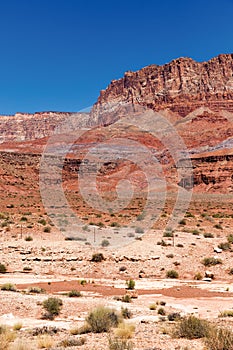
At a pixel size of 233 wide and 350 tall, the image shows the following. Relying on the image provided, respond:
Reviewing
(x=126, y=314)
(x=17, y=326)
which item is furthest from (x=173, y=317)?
(x=17, y=326)

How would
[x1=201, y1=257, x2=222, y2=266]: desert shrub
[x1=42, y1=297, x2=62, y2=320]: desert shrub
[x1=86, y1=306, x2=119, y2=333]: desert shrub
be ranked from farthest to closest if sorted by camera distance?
[x1=201, y1=257, x2=222, y2=266]: desert shrub, [x1=42, y1=297, x2=62, y2=320]: desert shrub, [x1=86, y1=306, x2=119, y2=333]: desert shrub

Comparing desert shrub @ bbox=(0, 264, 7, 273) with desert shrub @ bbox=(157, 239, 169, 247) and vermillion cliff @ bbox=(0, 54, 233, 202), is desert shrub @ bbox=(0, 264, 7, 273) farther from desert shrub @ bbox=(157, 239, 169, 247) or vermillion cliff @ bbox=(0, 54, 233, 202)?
vermillion cliff @ bbox=(0, 54, 233, 202)

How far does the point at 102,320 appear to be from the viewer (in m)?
10.2

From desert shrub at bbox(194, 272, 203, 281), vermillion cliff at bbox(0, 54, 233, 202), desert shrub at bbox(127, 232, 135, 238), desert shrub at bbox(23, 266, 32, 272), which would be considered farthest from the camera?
vermillion cliff at bbox(0, 54, 233, 202)

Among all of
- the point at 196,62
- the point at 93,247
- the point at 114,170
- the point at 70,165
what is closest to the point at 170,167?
the point at 114,170

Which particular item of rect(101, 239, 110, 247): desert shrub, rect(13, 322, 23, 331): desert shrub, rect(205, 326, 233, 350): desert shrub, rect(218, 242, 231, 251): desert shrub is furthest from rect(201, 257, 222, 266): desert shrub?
rect(205, 326, 233, 350): desert shrub

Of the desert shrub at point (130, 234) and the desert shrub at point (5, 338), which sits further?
the desert shrub at point (130, 234)

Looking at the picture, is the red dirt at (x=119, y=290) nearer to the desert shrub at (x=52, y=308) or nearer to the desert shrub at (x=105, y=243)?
the desert shrub at (x=52, y=308)

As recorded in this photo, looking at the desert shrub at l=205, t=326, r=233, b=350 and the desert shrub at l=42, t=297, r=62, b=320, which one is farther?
the desert shrub at l=42, t=297, r=62, b=320

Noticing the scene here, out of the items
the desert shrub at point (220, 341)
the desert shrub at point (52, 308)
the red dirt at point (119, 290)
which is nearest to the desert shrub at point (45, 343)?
the desert shrub at point (52, 308)

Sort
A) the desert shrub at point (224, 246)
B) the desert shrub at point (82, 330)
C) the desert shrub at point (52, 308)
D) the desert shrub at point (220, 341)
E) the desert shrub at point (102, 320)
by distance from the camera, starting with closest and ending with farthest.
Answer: the desert shrub at point (220, 341), the desert shrub at point (82, 330), the desert shrub at point (102, 320), the desert shrub at point (52, 308), the desert shrub at point (224, 246)

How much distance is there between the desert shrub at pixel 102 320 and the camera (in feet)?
32.9

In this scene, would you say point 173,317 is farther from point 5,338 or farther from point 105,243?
point 105,243

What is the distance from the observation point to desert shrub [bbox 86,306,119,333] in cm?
1002
